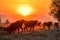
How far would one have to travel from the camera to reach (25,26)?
138 ft

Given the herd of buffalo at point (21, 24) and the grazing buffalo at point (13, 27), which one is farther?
the herd of buffalo at point (21, 24)

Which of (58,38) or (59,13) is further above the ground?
(59,13)

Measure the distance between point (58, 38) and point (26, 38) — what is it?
154 inches

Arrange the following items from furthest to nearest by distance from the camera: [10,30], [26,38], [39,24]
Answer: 1. [39,24]
2. [10,30]
3. [26,38]

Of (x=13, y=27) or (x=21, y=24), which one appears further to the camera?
(x=21, y=24)

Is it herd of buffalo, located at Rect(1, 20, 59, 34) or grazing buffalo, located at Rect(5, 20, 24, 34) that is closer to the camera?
grazing buffalo, located at Rect(5, 20, 24, 34)

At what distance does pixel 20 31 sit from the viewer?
132ft

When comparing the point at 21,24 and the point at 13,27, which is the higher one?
the point at 21,24

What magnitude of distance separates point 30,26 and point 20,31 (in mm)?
2320

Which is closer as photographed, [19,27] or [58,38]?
[58,38]

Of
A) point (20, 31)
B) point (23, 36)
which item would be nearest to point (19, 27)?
point (20, 31)

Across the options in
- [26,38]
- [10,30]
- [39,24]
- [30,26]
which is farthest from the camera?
[39,24]

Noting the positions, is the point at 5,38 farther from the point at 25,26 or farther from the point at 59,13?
the point at 59,13

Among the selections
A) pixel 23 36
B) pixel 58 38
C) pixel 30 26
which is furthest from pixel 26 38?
pixel 30 26
